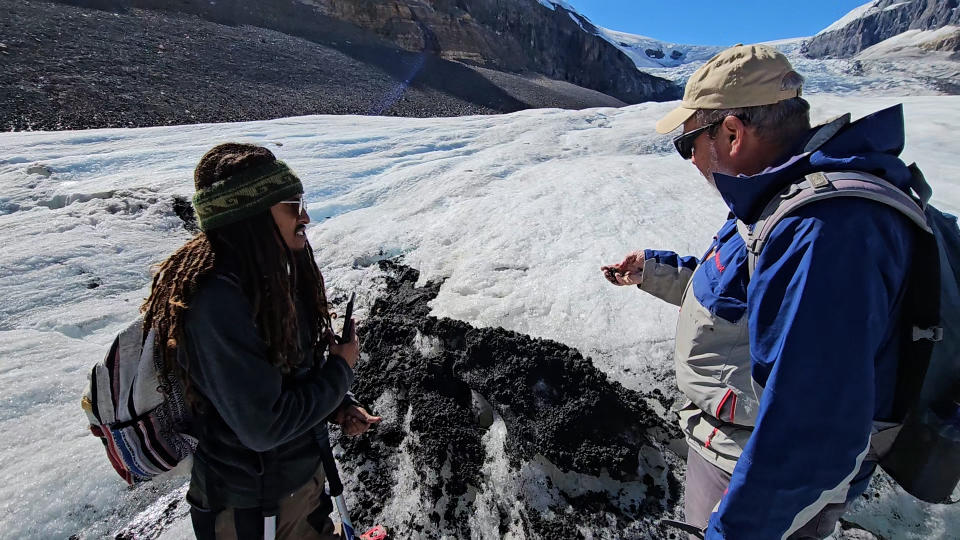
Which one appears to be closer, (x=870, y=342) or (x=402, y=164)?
(x=870, y=342)

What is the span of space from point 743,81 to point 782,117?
0.16m

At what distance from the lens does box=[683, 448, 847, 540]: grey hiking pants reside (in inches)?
56.1

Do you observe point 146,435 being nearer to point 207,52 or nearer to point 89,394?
point 89,394

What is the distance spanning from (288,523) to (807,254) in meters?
1.79

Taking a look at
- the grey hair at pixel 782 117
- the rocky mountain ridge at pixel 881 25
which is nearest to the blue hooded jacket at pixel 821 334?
the grey hair at pixel 782 117

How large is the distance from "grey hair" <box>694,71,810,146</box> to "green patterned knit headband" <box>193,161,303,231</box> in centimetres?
145

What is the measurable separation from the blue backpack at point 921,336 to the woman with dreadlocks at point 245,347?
137cm

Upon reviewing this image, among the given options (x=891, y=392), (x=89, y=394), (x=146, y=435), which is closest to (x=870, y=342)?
(x=891, y=392)

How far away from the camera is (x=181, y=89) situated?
47.6 feet

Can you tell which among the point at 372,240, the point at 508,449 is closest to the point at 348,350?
the point at 508,449

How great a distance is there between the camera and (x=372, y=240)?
4.92 m

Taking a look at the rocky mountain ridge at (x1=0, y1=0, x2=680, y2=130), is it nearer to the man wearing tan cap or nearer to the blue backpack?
the man wearing tan cap

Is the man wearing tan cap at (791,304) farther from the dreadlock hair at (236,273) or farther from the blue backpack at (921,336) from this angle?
the dreadlock hair at (236,273)

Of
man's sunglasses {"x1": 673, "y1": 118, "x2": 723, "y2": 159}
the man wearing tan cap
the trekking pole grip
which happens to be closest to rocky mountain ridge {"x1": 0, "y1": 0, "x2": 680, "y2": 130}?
the trekking pole grip
